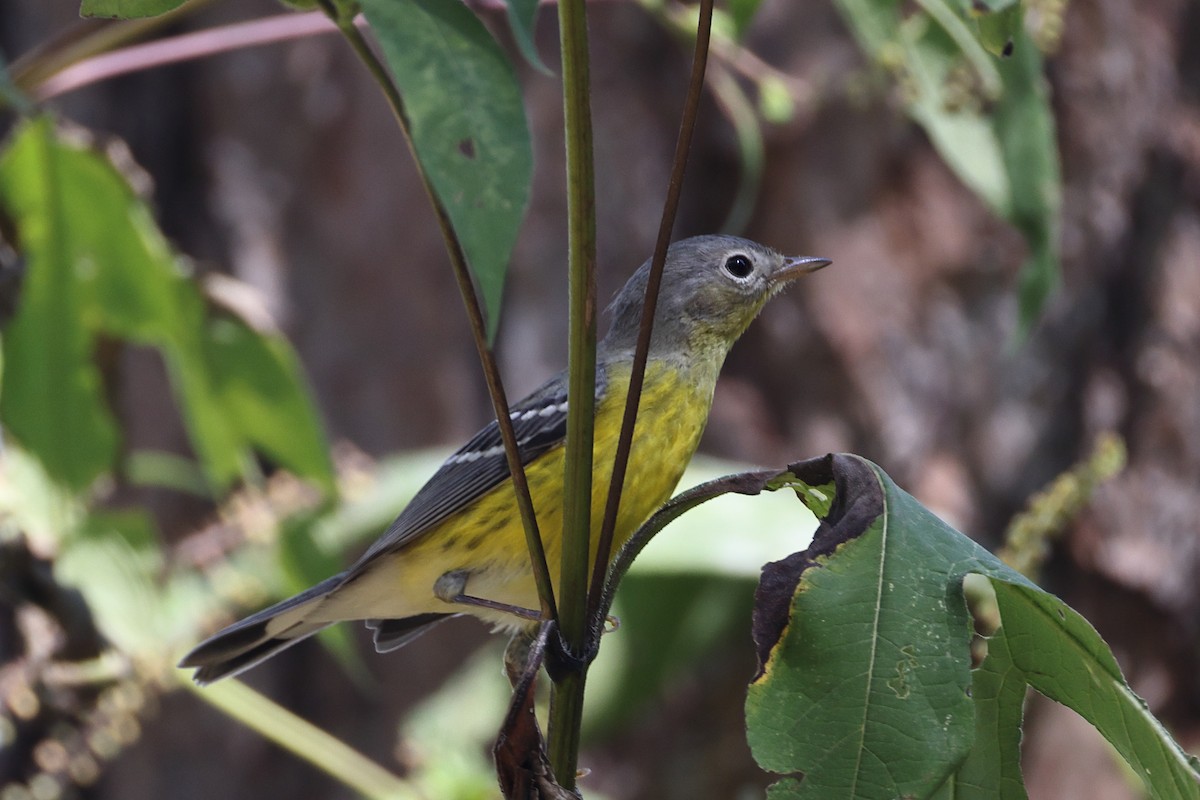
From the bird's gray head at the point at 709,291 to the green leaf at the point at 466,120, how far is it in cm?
167

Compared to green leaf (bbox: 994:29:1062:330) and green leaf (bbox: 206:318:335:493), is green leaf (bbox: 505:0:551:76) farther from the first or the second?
green leaf (bbox: 206:318:335:493)

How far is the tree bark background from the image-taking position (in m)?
4.80

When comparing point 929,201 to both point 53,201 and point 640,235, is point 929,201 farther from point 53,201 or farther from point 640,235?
point 53,201

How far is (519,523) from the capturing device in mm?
2496

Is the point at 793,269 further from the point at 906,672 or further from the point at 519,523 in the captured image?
the point at 906,672

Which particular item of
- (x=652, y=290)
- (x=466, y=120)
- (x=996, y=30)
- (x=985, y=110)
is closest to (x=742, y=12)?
(x=985, y=110)

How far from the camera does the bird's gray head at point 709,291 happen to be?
2.77m

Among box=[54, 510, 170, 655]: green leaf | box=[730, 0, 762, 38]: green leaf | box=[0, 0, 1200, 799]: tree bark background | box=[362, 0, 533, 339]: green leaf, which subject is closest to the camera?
box=[362, 0, 533, 339]: green leaf

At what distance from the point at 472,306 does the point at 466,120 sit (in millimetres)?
218

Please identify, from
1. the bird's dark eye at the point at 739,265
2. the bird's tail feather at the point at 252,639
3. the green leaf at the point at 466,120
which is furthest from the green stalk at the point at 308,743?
the green leaf at the point at 466,120

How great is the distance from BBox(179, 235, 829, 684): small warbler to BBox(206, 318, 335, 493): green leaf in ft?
1.08

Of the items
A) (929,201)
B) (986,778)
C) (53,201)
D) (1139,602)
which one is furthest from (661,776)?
(986,778)

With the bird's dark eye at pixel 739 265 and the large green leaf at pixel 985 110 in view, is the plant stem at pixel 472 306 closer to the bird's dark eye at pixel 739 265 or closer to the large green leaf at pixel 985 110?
the large green leaf at pixel 985 110

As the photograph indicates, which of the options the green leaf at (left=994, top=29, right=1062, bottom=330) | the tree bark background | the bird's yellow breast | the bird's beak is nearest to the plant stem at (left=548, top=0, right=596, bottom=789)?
the bird's yellow breast
